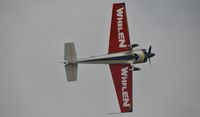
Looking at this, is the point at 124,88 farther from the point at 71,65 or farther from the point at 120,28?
the point at 71,65

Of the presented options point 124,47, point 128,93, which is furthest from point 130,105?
point 124,47

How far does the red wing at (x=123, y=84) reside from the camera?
3479 inches

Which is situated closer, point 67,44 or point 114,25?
point 67,44

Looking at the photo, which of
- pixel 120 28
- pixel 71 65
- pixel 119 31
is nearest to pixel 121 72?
pixel 119 31

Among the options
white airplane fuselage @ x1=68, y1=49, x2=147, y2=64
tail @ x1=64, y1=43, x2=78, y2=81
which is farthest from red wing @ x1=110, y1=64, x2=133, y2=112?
tail @ x1=64, y1=43, x2=78, y2=81

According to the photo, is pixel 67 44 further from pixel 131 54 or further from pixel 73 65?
pixel 131 54

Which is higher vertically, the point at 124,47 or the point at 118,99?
the point at 124,47

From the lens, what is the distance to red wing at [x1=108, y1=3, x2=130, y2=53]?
88.5 m

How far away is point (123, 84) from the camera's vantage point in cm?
8856

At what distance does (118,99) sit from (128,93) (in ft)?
4.68

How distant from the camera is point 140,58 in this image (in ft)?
291

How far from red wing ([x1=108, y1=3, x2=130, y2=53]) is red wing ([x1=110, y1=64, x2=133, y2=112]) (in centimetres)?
219

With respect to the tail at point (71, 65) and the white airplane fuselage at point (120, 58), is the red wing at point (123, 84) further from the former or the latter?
the tail at point (71, 65)

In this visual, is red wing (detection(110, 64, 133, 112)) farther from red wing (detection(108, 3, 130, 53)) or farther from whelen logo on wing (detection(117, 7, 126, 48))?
whelen logo on wing (detection(117, 7, 126, 48))
